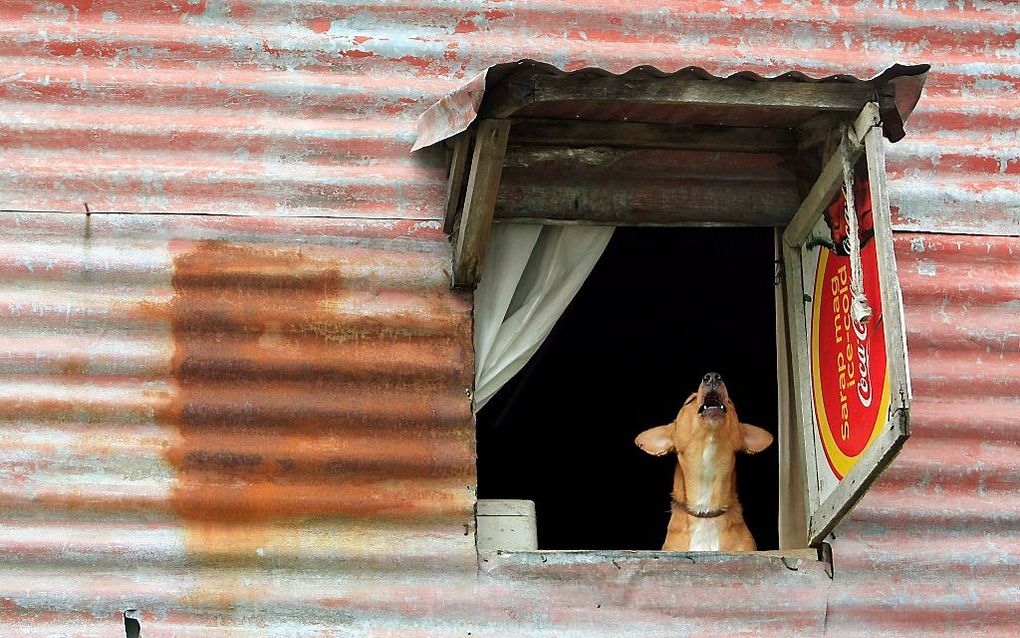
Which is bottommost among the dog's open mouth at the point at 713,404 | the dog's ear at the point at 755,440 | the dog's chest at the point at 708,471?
the dog's chest at the point at 708,471

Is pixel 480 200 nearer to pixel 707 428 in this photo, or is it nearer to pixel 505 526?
pixel 505 526

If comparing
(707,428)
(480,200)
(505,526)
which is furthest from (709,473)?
(480,200)

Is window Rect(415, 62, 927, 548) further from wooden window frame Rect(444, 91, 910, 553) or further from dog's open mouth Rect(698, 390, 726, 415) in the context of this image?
dog's open mouth Rect(698, 390, 726, 415)

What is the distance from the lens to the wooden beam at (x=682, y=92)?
491cm

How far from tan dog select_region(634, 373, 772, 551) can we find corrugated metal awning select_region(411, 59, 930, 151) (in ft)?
4.95

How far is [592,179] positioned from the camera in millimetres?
5844

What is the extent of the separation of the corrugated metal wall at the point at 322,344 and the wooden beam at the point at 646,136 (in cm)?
34

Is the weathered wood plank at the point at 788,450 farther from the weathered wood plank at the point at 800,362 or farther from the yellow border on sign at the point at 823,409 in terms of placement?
the yellow border on sign at the point at 823,409

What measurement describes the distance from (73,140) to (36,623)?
193 cm

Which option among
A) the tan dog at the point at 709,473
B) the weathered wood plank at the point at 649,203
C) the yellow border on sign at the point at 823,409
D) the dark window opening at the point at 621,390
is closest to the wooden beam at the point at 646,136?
the weathered wood plank at the point at 649,203

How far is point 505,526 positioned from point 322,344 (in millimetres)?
1049

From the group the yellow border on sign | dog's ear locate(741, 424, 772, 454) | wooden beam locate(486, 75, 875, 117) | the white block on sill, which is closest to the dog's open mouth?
dog's ear locate(741, 424, 772, 454)

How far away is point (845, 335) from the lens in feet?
17.2

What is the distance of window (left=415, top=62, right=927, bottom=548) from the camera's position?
4.94 m
